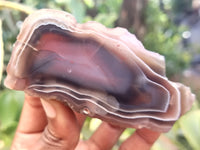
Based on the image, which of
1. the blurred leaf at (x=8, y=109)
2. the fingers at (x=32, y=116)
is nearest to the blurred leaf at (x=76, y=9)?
the blurred leaf at (x=8, y=109)

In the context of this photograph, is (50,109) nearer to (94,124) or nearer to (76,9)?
(94,124)

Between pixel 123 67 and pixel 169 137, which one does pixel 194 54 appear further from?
pixel 123 67

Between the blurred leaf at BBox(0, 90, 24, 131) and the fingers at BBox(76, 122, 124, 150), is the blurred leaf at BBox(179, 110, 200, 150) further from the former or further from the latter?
the blurred leaf at BBox(0, 90, 24, 131)

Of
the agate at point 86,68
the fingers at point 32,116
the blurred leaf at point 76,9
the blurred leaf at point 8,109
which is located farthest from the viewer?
the blurred leaf at point 76,9

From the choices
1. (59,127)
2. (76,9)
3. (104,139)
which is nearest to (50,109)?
(59,127)

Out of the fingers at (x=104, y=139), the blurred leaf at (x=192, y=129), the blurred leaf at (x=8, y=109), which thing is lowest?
the blurred leaf at (x=8, y=109)

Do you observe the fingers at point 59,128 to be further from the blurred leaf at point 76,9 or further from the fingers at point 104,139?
the blurred leaf at point 76,9

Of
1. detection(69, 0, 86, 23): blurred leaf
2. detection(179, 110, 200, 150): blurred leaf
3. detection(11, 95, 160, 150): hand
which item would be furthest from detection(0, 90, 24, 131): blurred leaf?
detection(179, 110, 200, 150): blurred leaf
